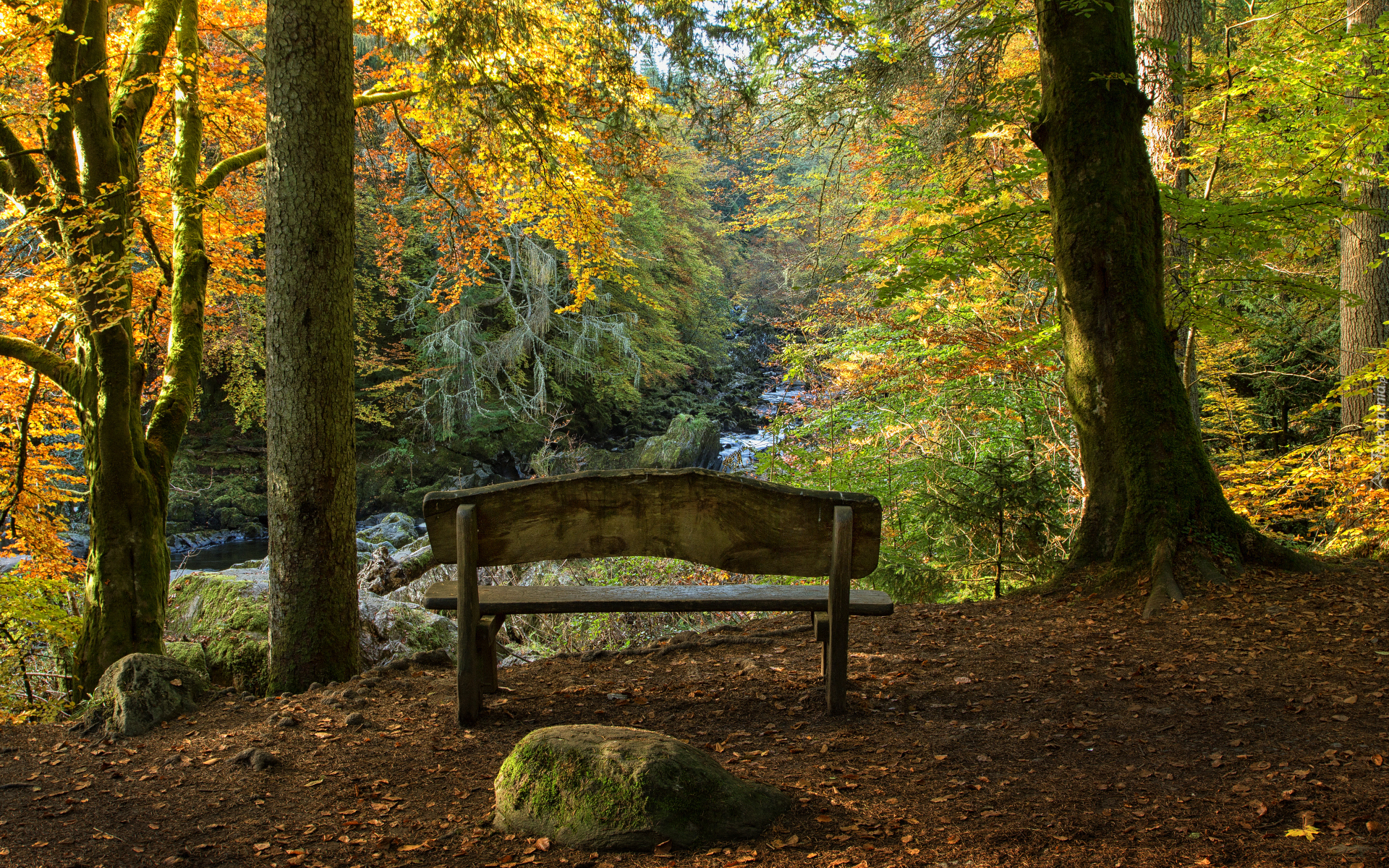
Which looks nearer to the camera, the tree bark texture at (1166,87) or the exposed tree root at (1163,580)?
the exposed tree root at (1163,580)

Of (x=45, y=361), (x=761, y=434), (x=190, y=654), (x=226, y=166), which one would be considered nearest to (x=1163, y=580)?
(x=190, y=654)

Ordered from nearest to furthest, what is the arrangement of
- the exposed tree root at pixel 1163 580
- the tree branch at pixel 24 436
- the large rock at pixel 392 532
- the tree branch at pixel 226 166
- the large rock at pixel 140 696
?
1. the large rock at pixel 140 696
2. the exposed tree root at pixel 1163 580
3. the tree branch at pixel 24 436
4. the tree branch at pixel 226 166
5. the large rock at pixel 392 532

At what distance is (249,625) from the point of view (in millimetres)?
6207

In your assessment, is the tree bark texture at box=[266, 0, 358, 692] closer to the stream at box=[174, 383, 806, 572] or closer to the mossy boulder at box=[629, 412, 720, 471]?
the stream at box=[174, 383, 806, 572]

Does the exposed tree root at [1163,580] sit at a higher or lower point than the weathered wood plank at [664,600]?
lower

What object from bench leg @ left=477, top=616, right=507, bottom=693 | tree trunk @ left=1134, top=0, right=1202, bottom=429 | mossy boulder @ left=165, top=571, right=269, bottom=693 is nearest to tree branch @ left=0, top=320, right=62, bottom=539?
mossy boulder @ left=165, top=571, right=269, bottom=693

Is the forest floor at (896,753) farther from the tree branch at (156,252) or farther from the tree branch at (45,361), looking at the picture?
the tree branch at (156,252)

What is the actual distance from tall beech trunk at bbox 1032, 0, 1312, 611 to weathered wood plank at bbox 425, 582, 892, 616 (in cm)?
221

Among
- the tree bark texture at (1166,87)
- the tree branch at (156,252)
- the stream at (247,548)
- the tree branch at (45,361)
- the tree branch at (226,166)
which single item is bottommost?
the stream at (247,548)

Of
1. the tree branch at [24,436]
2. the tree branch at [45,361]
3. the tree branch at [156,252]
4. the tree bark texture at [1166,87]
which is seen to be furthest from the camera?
the tree bark texture at [1166,87]

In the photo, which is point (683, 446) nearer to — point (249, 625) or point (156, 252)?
point (249, 625)

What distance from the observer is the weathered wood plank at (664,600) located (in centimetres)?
315

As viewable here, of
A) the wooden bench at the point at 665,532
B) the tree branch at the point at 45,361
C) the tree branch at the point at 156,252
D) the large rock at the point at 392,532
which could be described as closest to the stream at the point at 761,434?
the large rock at the point at 392,532

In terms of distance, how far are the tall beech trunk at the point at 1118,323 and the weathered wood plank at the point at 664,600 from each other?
2.21 meters
